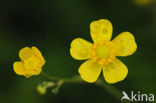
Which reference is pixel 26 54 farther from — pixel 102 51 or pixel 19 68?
pixel 102 51

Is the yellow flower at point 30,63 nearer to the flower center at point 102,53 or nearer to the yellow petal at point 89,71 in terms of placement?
the yellow petal at point 89,71

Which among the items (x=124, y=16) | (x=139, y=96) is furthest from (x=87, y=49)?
(x=124, y=16)

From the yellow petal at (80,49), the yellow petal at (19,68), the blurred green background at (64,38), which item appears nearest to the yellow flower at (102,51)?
the yellow petal at (80,49)

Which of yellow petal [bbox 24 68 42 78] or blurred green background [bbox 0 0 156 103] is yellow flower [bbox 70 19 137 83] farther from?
blurred green background [bbox 0 0 156 103]

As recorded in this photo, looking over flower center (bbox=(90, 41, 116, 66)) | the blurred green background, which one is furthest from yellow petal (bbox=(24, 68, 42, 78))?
the blurred green background

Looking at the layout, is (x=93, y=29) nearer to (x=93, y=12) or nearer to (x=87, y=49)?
(x=87, y=49)

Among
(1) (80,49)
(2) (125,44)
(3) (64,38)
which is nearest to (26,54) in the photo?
(1) (80,49)

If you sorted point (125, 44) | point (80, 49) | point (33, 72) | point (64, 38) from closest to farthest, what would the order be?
point (33, 72)
point (125, 44)
point (80, 49)
point (64, 38)
